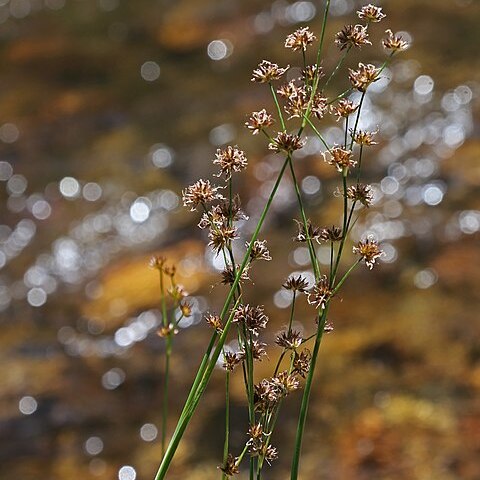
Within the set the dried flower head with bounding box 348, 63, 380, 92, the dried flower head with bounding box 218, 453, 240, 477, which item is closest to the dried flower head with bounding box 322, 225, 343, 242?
the dried flower head with bounding box 348, 63, 380, 92

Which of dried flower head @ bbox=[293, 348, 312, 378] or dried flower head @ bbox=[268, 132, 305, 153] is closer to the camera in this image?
dried flower head @ bbox=[268, 132, 305, 153]

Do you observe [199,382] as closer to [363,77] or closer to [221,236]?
[221,236]

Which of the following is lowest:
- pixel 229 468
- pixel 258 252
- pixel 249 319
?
pixel 229 468

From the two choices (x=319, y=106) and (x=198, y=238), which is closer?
(x=319, y=106)

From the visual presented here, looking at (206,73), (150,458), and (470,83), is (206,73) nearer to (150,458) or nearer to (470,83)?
(470,83)

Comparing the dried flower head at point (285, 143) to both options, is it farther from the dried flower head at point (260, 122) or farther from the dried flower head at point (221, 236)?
the dried flower head at point (221, 236)

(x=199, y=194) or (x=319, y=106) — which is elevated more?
(x=319, y=106)

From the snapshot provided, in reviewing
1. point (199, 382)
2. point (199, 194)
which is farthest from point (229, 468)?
point (199, 194)

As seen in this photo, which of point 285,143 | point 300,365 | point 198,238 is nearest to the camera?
point 285,143

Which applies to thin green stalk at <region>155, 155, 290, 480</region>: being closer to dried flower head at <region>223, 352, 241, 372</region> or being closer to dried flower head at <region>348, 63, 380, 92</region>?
dried flower head at <region>223, 352, 241, 372</region>
